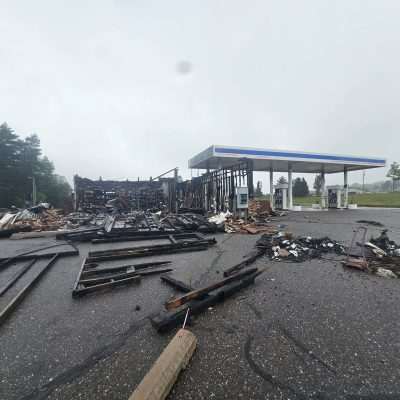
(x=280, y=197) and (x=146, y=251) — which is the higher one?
(x=280, y=197)

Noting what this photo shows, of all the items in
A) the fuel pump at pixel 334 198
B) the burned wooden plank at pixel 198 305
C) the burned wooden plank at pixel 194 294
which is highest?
the fuel pump at pixel 334 198

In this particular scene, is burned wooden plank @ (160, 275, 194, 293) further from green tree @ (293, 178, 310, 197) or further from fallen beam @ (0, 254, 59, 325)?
green tree @ (293, 178, 310, 197)

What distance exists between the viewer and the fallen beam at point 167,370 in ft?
4.14

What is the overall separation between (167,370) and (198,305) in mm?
926

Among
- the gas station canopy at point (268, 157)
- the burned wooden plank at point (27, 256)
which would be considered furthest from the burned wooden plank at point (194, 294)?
the gas station canopy at point (268, 157)

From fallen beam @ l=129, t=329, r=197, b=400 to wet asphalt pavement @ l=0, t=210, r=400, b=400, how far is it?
107 mm

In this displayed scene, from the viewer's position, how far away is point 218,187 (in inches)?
469

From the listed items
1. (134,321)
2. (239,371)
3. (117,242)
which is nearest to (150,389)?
(239,371)

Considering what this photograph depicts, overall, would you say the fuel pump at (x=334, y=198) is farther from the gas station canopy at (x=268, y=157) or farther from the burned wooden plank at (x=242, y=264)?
the burned wooden plank at (x=242, y=264)

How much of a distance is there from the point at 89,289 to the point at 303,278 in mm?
3715

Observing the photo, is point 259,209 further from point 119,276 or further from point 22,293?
point 22,293

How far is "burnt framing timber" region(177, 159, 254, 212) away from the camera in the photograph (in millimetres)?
10523

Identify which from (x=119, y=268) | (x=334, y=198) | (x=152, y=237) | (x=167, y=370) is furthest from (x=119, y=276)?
(x=334, y=198)

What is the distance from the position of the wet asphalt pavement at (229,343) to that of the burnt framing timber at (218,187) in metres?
7.76
